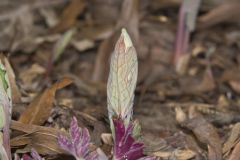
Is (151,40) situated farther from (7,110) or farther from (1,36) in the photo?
(7,110)

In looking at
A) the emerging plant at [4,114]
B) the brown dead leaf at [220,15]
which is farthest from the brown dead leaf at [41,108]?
the brown dead leaf at [220,15]

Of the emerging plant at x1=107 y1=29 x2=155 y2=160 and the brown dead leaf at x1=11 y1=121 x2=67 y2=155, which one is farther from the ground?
the emerging plant at x1=107 y1=29 x2=155 y2=160

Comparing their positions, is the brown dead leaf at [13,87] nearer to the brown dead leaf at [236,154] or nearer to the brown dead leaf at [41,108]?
the brown dead leaf at [41,108]

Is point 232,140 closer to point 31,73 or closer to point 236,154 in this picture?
point 236,154

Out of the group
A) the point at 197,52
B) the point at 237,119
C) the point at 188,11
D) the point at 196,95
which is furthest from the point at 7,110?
the point at 197,52

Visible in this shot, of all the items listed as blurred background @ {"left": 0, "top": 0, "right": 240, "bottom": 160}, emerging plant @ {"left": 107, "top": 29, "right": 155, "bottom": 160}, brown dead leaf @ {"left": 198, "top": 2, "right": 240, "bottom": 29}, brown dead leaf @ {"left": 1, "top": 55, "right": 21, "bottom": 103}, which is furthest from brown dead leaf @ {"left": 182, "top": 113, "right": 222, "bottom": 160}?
brown dead leaf @ {"left": 198, "top": 2, "right": 240, "bottom": 29}

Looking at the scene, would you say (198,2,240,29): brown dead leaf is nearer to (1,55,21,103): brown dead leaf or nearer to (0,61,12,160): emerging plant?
(1,55,21,103): brown dead leaf

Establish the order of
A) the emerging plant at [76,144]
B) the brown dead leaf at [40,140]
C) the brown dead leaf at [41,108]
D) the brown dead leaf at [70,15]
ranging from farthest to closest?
1. the brown dead leaf at [70,15]
2. the brown dead leaf at [41,108]
3. the brown dead leaf at [40,140]
4. the emerging plant at [76,144]

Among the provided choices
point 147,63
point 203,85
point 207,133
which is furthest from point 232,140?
point 147,63
